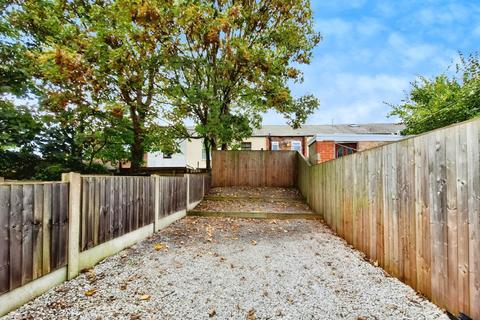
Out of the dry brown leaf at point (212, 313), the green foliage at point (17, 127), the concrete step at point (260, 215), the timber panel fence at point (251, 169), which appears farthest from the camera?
the timber panel fence at point (251, 169)

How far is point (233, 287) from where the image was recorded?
3297mm

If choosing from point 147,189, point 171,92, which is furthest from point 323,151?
point 147,189

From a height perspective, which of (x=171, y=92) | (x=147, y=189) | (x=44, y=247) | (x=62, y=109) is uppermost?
(x=171, y=92)

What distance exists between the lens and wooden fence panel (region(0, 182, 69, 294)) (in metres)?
2.55

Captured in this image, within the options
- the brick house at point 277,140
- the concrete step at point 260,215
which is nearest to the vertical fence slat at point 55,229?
the concrete step at point 260,215

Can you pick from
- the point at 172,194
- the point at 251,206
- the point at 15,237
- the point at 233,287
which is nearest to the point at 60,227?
the point at 15,237

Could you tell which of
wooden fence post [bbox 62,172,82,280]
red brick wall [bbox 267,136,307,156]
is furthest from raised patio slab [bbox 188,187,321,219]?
red brick wall [bbox 267,136,307,156]

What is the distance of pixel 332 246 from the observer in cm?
514

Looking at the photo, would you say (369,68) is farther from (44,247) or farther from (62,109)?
(44,247)

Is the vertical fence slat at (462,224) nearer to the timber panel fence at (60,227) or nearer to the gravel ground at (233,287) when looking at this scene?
the gravel ground at (233,287)

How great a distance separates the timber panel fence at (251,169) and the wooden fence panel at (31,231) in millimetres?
9792

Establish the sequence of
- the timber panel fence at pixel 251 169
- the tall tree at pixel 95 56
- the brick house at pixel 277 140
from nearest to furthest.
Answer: the tall tree at pixel 95 56, the timber panel fence at pixel 251 169, the brick house at pixel 277 140

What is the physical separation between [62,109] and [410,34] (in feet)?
44.8

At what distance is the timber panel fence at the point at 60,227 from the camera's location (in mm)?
2602
